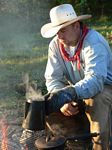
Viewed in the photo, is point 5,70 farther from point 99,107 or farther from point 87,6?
point 87,6

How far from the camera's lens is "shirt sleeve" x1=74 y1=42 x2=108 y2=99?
4.04m

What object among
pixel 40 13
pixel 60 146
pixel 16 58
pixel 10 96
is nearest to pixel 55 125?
pixel 60 146

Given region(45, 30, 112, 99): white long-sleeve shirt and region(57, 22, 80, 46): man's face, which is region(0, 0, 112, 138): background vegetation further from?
region(57, 22, 80, 46): man's face

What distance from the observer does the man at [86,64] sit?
4098 millimetres

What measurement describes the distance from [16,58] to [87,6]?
5.97 metres

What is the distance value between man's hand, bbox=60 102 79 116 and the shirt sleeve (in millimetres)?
292

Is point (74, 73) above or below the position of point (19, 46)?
above

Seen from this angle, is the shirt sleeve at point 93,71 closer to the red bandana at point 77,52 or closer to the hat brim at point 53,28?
the red bandana at point 77,52

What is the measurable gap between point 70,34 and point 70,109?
2.20ft

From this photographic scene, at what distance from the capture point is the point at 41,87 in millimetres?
6750

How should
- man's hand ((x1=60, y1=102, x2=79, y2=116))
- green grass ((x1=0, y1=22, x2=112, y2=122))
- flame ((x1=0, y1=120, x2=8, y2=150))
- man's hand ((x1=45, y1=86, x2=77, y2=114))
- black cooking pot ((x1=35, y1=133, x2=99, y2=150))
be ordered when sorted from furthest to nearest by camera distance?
green grass ((x1=0, y1=22, x2=112, y2=122)) → flame ((x1=0, y1=120, x2=8, y2=150)) → man's hand ((x1=60, y1=102, x2=79, y2=116)) → man's hand ((x1=45, y1=86, x2=77, y2=114)) → black cooking pot ((x1=35, y1=133, x2=99, y2=150))

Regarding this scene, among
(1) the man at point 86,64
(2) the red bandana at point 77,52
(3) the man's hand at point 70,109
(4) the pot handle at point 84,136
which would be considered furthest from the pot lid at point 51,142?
(2) the red bandana at point 77,52

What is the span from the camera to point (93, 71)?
4.12 meters

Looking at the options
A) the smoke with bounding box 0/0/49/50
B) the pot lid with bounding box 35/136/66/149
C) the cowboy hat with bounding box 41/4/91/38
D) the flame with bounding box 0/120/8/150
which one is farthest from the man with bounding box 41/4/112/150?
the smoke with bounding box 0/0/49/50
